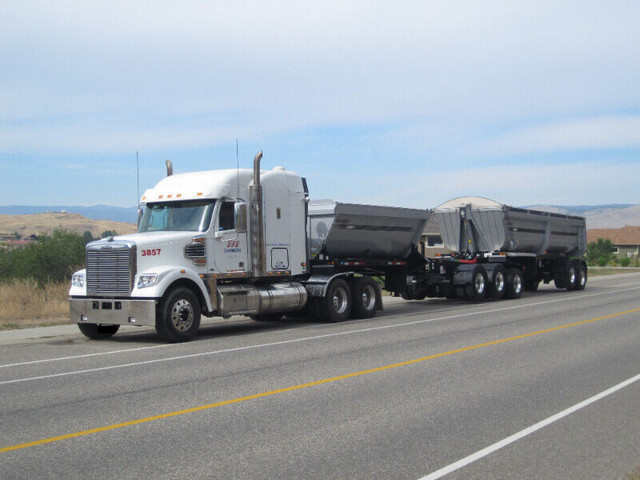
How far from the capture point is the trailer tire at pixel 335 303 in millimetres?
18031

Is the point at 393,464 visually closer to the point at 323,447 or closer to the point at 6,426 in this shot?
the point at 323,447

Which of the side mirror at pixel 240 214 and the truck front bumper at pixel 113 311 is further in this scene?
the side mirror at pixel 240 214

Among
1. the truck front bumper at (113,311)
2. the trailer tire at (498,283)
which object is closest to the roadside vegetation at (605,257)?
the trailer tire at (498,283)

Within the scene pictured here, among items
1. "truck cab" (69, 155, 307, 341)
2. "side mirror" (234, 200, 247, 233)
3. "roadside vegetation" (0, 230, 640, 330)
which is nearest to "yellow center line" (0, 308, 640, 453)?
"truck cab" (69, 155, 307, 341)

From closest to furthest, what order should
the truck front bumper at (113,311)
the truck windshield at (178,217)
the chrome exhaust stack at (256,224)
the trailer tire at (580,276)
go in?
the truck front bumper at (113,311), the truck windshield at (178,217), the chrome exhaust stack at (256,224), the trailer tire at (580,276)

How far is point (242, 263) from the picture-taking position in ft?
53.3

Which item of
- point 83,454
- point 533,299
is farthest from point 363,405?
point 533,299

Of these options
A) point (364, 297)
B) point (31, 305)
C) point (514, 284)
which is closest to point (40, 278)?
point (31, 305)

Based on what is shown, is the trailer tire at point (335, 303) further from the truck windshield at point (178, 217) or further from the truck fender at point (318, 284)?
the truck windshield at point (178, 217)

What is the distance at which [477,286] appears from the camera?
81.3 ft

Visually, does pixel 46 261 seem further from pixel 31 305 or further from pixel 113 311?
pixel 113 311

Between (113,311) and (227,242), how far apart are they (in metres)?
2.87

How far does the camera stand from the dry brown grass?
18047mm

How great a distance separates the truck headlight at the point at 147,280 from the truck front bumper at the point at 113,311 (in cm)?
30
